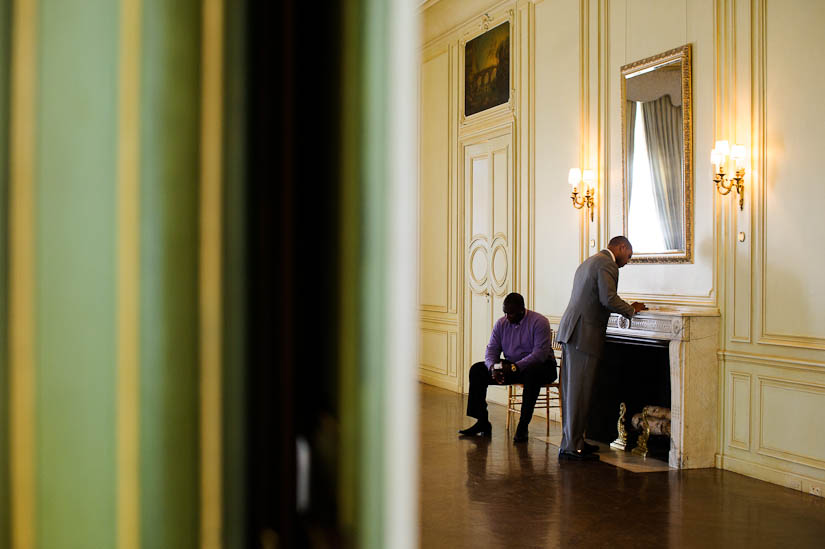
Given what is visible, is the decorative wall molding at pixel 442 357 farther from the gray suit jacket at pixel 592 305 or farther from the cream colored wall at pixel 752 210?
the gray suit jacket at pixel 592 305

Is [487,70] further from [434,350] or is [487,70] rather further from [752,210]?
[752,210]

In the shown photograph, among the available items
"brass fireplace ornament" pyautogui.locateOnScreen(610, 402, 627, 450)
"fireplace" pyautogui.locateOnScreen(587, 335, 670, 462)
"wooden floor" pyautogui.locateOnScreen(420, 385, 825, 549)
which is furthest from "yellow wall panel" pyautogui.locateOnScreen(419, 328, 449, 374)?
"wooden floor" pyautogui.locateOnScreen(420, 385, 825, 549)

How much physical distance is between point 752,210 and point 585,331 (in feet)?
4.61

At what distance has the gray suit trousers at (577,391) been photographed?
18.2 ft

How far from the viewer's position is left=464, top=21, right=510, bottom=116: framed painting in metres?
8.43

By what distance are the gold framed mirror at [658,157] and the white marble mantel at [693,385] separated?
60cm

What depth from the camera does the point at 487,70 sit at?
8.79 meters

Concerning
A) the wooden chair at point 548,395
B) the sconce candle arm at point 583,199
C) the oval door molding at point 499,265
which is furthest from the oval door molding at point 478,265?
the sconce candle arm at point 583,199

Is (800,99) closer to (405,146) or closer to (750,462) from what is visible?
(750,462)

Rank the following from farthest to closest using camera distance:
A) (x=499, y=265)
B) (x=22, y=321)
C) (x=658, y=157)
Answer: (x=499, y=265) → (x=658, y=157) → (x=22, y=321)

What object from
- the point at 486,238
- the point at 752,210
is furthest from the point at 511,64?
the point at 752,210

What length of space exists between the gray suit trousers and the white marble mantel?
0.57m

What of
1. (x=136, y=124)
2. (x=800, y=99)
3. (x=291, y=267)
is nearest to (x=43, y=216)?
(x=136, y=124)

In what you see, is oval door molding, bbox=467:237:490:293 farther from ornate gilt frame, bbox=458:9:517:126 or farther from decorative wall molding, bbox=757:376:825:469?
decorative wall molding, bbox=757:376:825:469
